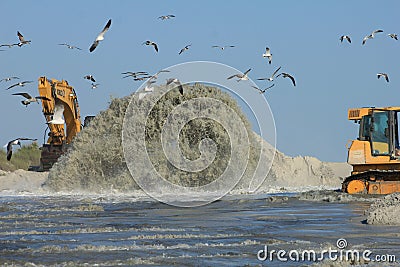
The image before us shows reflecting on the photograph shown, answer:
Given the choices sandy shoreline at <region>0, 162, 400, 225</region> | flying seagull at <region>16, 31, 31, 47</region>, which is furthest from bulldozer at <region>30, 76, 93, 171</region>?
flying seagull at <region>16, 31, 31, 47</region>

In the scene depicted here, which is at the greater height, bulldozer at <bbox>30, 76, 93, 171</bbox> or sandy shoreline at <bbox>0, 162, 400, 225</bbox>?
bulldozer at <bbox>30, 76, 93, 171</bbox>

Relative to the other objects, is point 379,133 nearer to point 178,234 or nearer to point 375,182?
point 375,182

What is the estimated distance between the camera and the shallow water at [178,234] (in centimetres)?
1025

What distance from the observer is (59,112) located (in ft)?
117

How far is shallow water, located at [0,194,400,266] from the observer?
404 inches

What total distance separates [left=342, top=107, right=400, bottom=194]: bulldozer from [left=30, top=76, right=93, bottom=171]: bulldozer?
16.5 m

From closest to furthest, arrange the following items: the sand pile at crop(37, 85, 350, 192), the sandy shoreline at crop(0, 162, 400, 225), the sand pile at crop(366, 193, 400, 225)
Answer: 1. the sand pile at crop(366, 193, 400, 225)
2. the sandy shoreline at crop(0, 162, 400, 225)
3. the sand pile at crop(37, 85, 350, 192)

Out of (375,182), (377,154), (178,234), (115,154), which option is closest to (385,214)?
(178,234)

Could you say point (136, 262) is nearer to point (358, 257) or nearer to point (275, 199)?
point (358, 257)

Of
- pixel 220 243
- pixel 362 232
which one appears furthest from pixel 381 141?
pixel 220 243

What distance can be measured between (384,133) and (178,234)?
1264 cm

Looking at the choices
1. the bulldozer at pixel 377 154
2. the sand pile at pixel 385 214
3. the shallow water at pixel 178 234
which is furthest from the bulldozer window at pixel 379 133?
the sand pile at pixel 385 214

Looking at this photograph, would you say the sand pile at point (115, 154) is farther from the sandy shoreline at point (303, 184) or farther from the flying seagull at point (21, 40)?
the flying seagull at point (21, 40)

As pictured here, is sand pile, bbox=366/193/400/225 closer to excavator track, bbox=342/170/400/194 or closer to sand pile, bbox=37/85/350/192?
excavator track, bbox=342/170/400/194
